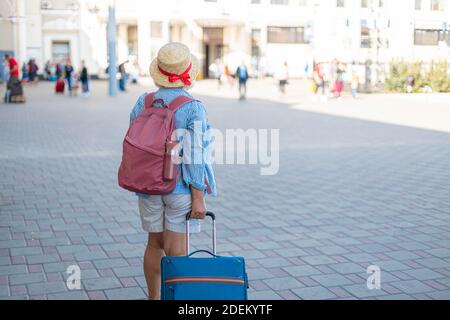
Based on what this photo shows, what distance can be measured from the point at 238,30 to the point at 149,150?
46951mm

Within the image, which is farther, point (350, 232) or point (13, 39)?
point (13, 39)

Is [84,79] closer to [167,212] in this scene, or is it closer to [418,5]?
[418,5]

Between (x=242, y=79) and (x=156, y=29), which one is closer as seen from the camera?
(x=242, y=79)

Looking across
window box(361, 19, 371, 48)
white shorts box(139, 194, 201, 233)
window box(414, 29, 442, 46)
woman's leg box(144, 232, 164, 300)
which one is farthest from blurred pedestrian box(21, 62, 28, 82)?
white shorts box(139, 194, 201, 233)

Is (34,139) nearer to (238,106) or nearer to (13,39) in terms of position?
(238,106)

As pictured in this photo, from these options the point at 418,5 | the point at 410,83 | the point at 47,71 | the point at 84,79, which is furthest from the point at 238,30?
the point at 84,79

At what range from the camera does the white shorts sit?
3727mm

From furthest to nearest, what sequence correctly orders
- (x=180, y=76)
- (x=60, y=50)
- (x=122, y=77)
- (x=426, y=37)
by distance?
(x=60, y=50) < (x=426, y=37) < (x=122, y=77) < (x=180, y=76)

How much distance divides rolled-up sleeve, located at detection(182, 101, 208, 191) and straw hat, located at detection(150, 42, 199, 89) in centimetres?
19

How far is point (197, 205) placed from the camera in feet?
12.1

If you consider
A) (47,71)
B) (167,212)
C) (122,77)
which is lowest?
(167,212)
